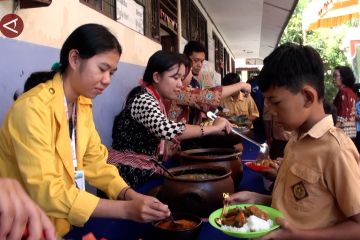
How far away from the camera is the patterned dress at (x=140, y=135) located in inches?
80.7

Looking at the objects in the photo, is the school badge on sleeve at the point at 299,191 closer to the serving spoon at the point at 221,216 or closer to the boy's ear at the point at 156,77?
the serving spoon at the point at 221,216

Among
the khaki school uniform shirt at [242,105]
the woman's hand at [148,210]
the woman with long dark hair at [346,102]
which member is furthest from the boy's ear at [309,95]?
the woman with long dark hair at [346,102]

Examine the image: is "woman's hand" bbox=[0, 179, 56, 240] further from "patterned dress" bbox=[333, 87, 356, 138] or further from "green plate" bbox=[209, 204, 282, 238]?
"patterned dress" bbox=[333, 87, 356, 138]

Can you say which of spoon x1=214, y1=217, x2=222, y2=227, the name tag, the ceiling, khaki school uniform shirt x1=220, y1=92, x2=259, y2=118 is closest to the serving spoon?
spoon x1=214, y1=217, x2=222, y2=227

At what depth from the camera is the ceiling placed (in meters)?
8.42

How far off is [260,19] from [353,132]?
233 inches

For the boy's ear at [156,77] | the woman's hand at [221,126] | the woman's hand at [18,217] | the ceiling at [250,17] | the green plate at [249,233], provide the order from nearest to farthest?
the woman's hand at [18,217], the green plate at [249,233], the woman's hand at [221,126], the boy's ear at [156,77], the ceiling at [250,17]

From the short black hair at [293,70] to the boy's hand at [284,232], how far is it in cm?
45

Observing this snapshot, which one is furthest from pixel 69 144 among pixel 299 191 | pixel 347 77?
pixel 347 77

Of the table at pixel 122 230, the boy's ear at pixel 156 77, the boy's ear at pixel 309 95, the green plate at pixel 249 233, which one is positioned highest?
the boy's ear at pixel 156 77

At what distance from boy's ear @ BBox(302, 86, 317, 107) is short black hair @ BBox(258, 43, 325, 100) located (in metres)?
0.02

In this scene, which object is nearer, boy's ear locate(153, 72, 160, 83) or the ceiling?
boy's ear locate(153, 72, 160, 83)

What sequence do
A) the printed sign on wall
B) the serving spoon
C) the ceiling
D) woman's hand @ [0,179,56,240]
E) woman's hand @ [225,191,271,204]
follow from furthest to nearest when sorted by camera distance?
the ceiling → the printed sign on wall → woman's hand @ [225,191,271,204] → the serving spoon → woman's hand @ [0,179,56,240]

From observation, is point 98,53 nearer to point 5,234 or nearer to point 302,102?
point 302,102
